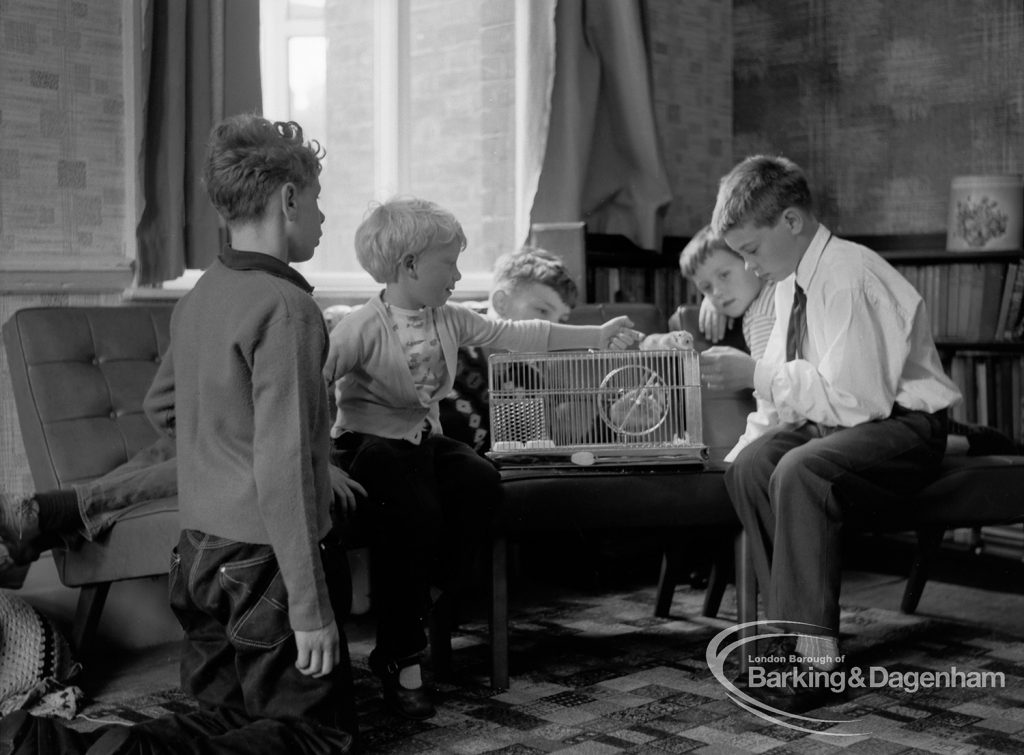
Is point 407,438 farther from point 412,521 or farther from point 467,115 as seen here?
point 467,115

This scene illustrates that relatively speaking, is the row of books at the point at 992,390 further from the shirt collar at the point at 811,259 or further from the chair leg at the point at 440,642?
the chair leg at the point at 440,642

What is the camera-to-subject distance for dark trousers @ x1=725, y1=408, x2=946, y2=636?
2.56 metres

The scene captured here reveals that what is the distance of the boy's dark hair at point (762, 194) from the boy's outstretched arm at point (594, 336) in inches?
13.8

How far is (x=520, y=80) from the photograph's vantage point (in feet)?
13.7

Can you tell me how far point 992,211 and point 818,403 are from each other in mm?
1573

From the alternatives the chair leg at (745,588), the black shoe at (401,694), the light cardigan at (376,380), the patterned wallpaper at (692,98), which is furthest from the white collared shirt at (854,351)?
the patterned wallpaper at (692,98)

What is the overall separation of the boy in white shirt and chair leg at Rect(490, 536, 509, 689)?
20.9 inches

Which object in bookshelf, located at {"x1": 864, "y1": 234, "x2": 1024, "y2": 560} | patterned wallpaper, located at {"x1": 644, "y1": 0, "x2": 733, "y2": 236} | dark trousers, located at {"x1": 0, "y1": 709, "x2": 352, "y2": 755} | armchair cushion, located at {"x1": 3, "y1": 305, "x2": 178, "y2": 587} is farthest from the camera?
patterned wallpaper, located at {"x1": 644, "y1": 0, "x2": 733, "y2": 236}

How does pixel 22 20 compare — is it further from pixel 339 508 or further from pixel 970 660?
pixel 970 660

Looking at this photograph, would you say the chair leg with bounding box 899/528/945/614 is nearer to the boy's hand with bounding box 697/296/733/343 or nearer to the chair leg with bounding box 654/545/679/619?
the chair leg with bounding box 654/545/679/619

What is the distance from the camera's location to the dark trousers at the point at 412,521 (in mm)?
2547

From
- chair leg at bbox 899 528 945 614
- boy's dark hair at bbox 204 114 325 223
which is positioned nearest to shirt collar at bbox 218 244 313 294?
boy's dark hair at bbox 204 114 325 223

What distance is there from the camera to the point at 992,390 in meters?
3.96

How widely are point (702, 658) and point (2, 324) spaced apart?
185cm
